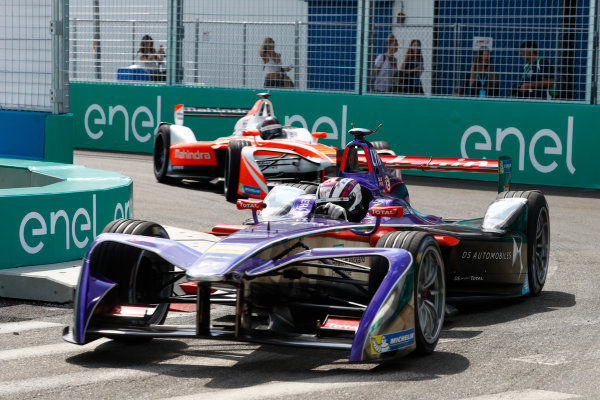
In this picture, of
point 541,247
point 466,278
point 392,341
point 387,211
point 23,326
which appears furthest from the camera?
point 541,247

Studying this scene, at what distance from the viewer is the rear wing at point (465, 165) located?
29.3 feet

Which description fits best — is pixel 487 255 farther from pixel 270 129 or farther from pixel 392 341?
pixel 270 129

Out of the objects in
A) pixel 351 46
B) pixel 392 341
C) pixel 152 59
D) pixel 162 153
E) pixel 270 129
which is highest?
pixel 351 46

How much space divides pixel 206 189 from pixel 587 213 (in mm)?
5529

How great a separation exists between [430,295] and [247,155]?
6.98m

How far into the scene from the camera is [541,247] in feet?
27.8

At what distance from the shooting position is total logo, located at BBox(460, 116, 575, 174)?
15.6m

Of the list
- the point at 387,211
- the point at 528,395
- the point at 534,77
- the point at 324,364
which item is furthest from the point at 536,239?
the point at 534,77

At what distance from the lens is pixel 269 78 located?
18219mm

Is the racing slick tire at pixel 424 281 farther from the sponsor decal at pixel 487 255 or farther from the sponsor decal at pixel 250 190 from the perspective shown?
the sponsor decal at pixel 250 190

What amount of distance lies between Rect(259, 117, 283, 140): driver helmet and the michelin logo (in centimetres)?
916

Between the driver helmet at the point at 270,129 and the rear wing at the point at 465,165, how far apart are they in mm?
4706

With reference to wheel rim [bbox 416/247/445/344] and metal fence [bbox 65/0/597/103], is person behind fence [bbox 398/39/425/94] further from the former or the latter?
wheel rim [bbox 416/247/445/344]

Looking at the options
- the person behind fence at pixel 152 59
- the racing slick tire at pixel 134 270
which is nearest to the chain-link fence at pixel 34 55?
the racing slick tire at pixel 134 270
